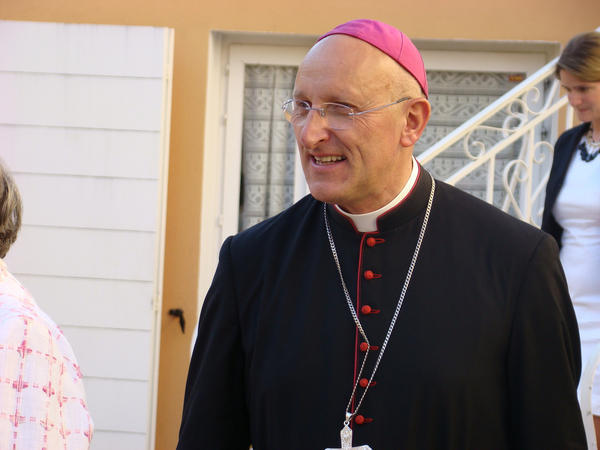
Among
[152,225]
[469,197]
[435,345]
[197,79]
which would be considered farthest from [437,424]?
[197,79]

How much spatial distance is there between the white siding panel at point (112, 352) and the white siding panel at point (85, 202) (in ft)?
2.07

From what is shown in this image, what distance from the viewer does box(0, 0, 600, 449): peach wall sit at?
5.09 meters

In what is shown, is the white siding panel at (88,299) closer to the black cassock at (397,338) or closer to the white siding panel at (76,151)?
the white siding panel at (76,151)

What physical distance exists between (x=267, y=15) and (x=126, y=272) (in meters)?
1.78

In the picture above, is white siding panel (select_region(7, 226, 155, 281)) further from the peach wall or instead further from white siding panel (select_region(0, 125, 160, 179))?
white siding panel (select_region(0, 125, 160, 179))

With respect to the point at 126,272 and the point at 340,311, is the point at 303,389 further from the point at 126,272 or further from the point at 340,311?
the point at 126,272

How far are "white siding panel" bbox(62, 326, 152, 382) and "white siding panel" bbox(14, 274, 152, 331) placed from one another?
6 cm

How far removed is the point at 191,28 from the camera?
16.8 ft

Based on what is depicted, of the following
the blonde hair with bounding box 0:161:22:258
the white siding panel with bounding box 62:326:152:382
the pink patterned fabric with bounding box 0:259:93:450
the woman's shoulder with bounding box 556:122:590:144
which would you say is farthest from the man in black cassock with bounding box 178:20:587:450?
the white siding panel with bounding box 62:326:152:382

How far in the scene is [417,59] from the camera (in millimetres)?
2039

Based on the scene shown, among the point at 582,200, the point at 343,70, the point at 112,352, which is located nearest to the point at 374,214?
the point at 343,70

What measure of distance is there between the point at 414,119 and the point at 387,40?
0.65ft

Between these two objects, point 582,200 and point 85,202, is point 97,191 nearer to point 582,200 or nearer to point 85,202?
point 85,202

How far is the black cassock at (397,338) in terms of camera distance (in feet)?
5.98
